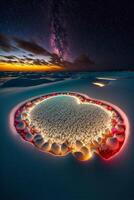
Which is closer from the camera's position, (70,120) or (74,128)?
(74,128)

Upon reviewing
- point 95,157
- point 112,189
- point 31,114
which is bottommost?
point 112,189

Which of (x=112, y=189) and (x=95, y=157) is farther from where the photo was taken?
(x=95, y=157)

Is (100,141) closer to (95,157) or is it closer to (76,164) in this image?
(95,157)

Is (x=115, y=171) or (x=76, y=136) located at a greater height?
(x=76, y=136)

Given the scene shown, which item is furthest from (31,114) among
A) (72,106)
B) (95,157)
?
(95,157)

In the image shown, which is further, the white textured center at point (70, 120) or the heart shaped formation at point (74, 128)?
the white textured center at point (70, 120)

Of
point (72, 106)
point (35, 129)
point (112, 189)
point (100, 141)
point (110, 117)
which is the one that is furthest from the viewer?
point (72, 106)

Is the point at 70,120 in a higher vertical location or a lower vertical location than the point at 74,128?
higher

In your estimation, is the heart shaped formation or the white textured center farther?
the white textured center
